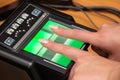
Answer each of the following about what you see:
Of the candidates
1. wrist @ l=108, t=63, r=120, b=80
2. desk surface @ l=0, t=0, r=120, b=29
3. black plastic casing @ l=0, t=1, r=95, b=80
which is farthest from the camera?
desk surface @ l=0, t=0, r=120, b=29

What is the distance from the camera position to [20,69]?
64cm

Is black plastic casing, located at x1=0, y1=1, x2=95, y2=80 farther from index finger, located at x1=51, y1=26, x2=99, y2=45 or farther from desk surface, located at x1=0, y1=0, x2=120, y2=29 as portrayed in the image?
desk surface, located at x1=0, y1=0, x2=120, y2=29

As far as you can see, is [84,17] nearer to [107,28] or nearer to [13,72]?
[107,28]

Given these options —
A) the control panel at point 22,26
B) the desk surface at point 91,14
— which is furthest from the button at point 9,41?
the desk surface at point 91,14

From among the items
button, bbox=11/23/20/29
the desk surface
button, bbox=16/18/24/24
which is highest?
button, bbox=16/18/24/24

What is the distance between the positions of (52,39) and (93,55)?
11cm

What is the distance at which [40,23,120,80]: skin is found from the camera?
0.56m

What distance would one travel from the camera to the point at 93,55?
2.04 feet

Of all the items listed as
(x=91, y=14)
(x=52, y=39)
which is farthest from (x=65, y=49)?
(x=91, y=14)

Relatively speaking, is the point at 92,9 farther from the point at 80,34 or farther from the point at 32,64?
the point at 32,64

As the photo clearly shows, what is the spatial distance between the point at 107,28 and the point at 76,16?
0.18m

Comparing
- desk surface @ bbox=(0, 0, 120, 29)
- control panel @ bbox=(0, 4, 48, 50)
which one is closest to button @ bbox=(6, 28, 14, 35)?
control panel @ bbox=(0, 4, 48, 50)

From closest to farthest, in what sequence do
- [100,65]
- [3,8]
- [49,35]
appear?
[100,65] < [49,35] < [3,8]

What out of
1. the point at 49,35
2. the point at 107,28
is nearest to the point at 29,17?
the point at 49,35
